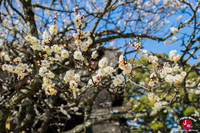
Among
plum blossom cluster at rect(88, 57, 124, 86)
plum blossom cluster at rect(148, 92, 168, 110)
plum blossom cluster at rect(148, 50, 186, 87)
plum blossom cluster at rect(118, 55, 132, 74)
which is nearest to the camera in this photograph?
plum blossom cluster at rect(118, 55, 132, 74)

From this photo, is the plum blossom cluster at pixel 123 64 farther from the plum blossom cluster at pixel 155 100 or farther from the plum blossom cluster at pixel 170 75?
the plum blossom cluster at pixel 155 100

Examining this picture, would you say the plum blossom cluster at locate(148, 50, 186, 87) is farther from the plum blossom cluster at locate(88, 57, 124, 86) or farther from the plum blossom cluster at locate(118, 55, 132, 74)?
the plum blossom cluster at locate(118, 55, 132, 74)

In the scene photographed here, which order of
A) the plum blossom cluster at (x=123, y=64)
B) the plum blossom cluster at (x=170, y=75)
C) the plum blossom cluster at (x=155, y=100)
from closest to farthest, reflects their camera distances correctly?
the plum blossom cluster at (x=123, y=64), the plum blossom cluster at (x=170, y=75), the plum blossom cluster at (x=155, y=100)

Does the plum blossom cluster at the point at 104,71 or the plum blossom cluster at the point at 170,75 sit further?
the plum blossom cluster at the point at 170,75

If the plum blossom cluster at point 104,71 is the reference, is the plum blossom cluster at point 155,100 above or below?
below

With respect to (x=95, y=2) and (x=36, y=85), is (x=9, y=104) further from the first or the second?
(x=95, y=2)

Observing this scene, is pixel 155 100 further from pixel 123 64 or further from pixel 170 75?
pixel 123 64

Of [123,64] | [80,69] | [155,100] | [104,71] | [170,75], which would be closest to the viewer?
[123,64]

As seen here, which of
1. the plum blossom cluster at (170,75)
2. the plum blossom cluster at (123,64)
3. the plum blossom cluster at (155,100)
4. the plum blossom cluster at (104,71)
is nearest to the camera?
the plum blossom cluster at (123,64)

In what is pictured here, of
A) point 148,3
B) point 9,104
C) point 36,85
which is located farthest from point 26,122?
point 148,3

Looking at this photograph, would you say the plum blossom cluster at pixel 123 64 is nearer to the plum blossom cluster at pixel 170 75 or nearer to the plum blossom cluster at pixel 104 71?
the plum blossom cluster at pixel 104 71

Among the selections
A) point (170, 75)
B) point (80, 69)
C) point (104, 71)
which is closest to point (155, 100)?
point (170, 75)

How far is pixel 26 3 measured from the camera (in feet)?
11.4

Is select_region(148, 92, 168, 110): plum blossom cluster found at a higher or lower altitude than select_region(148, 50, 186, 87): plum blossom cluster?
lower
